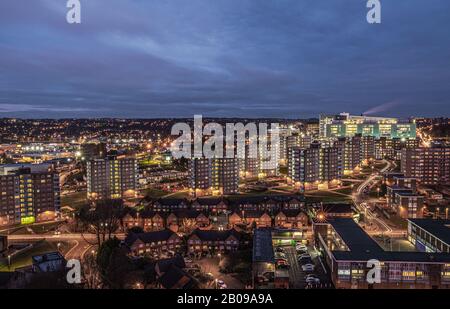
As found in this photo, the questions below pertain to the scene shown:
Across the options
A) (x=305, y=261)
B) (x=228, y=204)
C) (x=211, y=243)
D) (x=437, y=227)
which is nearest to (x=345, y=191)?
(x=228, y=204)

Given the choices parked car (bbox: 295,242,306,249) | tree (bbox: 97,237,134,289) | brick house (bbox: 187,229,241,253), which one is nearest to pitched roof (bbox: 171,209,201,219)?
brick house (bbox: 187,229,241,253)

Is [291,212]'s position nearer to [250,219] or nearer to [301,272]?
[250,219]

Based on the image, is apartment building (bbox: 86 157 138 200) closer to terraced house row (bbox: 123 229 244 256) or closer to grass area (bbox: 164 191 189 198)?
grass area (bbox: 164 191 189 198)

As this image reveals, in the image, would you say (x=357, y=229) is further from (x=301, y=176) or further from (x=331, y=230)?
(x=301, y=176)

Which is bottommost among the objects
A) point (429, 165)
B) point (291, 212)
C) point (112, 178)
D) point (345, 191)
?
point (345, 191)

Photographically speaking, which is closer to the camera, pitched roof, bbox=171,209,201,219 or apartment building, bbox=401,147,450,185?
pitched roof, bbox=171,209,201,219
